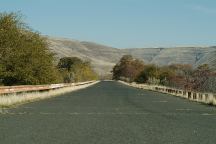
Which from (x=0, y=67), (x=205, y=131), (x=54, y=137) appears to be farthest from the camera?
(x=0, y=67)

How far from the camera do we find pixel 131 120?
19750mm

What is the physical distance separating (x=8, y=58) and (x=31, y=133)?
29.0m

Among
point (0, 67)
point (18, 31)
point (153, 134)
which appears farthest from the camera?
point (18, 31)

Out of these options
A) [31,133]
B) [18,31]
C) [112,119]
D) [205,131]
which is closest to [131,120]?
[112,119]

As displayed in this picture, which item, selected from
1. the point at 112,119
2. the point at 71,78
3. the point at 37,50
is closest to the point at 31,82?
the point at 37,50

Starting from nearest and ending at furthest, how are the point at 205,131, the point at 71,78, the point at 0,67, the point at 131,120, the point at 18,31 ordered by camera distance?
the point at 205,131 < the point at 131,120 < the point at 0,67 < the point at 18,31 < the point at 71,78

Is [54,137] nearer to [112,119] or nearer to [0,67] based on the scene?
[112,119]

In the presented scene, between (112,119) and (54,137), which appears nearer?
(54,137)

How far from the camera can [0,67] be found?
138 feet

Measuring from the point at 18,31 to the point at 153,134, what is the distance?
33354 millimetres

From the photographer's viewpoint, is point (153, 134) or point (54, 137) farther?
point (153, 134)

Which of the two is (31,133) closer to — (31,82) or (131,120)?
(131,120)

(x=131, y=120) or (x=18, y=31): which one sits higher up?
(x=18, y=31)

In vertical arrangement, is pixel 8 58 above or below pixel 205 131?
above
